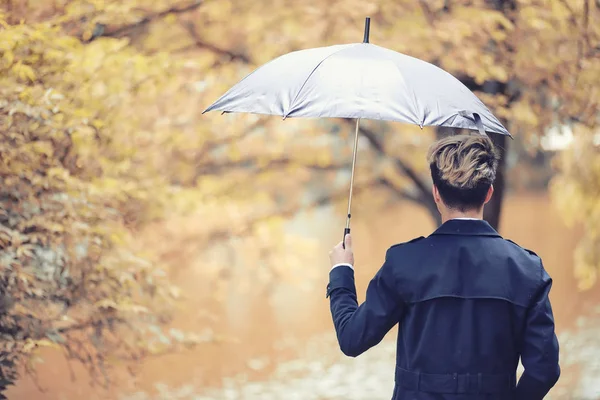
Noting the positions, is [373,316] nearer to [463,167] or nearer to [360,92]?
[463,167]

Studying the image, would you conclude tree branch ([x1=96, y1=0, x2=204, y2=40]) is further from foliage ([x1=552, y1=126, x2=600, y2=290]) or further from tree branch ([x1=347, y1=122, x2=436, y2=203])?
foliage ([x1=552, y1=126, x2=600, y2=290])

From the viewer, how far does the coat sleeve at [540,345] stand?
213 cm

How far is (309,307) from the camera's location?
1888 centimetres

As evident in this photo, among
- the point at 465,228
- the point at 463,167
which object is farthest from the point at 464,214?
the point at 463,167

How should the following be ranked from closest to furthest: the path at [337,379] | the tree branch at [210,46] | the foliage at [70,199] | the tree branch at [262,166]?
the foliage at [70,199] → the tree branch at [210,46] → the tree branch at [262,166] → the path at [337,379]

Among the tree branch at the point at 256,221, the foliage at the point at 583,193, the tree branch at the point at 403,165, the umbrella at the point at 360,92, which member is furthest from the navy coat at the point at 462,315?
the foliage at the point at 583,193

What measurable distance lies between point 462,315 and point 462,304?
3 centimetres

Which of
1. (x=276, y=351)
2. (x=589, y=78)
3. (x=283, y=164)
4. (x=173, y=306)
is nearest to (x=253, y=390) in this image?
(x=276, y=351)

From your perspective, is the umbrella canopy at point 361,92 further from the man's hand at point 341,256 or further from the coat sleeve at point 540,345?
the coat sleeve at point 540,345

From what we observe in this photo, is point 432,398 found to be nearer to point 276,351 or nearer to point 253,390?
point 253,390

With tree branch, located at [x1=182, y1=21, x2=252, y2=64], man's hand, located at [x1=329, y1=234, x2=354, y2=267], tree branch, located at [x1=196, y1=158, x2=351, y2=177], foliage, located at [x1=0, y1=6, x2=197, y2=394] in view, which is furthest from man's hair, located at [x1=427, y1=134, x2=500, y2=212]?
tree branch, located at [x1=196, y1=158, x2=351, y2=177]

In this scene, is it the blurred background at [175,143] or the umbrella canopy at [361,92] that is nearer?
the umbrella canopy at [361,92]

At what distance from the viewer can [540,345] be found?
2133 mm

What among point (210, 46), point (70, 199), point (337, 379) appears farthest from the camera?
point (337, 379)
